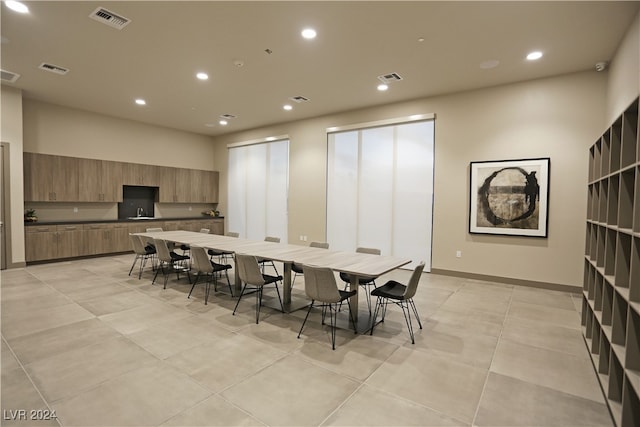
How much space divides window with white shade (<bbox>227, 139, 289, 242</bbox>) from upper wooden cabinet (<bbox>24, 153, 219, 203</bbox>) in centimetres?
116

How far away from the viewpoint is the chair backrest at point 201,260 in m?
4.41

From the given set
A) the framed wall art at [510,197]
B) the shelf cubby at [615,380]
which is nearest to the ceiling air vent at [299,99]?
the framed wall art at [510,197]

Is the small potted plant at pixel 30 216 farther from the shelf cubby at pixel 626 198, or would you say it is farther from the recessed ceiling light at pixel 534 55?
the recessed ceiling light at pixel 534 55

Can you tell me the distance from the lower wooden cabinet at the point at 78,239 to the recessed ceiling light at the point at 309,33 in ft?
21.8

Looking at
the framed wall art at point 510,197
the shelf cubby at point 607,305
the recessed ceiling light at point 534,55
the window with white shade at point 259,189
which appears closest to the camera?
the shelf cubby at point 607,305

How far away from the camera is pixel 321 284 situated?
315 centimetres

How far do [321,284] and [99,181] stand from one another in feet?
23.9

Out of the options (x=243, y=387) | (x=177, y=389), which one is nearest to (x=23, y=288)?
(x=177, y=389)

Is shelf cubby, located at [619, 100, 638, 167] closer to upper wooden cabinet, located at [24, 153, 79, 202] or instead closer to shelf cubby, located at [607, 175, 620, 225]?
shelf cubby, located at [607, 175, 620, 225]

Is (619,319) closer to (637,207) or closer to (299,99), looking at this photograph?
(637,207)

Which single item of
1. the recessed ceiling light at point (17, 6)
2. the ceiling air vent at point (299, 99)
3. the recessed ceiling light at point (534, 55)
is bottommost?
the recessed ceiling light at point (17, 6)

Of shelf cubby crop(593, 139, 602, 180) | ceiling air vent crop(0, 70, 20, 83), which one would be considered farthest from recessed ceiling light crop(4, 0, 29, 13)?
shelf cubby crop(593, 139, 602, 180)

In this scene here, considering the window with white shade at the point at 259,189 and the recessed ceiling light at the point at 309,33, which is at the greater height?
the recessed ceiling light at the point at 309,33

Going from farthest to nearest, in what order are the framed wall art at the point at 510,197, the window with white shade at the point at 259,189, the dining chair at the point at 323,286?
the window with white shade at the point at 259,189 < the framed wall art at the point at 510,197 < the dining chair at the point at 323,286
